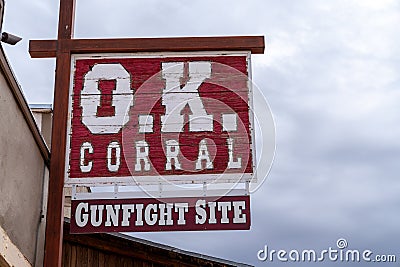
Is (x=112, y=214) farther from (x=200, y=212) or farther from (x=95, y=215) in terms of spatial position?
(x=200, y=212)

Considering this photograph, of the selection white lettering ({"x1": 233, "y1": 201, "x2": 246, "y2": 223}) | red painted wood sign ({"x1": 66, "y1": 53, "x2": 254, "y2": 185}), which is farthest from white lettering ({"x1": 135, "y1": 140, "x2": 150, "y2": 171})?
white lettering ({"x1": 233, "y1": 201, "x2": 246, "y2": 223})

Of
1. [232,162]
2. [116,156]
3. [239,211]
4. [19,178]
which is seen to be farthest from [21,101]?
[239,211]

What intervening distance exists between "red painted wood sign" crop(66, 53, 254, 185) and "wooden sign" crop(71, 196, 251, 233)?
21 centimetres

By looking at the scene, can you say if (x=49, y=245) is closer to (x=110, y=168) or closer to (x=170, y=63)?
(x=110, y=168)

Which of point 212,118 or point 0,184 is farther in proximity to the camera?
point 212,118

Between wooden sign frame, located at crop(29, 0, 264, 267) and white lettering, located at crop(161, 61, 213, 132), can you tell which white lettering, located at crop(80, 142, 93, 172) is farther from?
white lettering, located at crop(161, 61, 213, 132)

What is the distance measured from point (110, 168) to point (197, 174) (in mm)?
729

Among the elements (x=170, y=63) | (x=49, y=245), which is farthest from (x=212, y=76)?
(x=49, y=245)

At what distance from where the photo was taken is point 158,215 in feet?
20.2

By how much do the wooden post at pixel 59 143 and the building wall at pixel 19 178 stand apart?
0.14 m

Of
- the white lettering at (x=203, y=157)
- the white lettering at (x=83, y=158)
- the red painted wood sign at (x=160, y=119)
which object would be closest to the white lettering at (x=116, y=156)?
the red painted wood sign at (x=160, y=119)

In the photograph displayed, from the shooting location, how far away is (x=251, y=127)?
257 inches

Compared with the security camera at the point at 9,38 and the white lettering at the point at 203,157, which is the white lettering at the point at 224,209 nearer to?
the white lettering at the point at 203,157

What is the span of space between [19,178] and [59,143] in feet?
2.66
